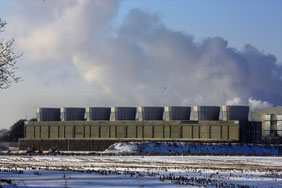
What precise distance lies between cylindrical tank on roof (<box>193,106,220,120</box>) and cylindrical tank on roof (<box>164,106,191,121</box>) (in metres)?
3.05

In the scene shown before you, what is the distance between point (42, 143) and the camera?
146750 mm

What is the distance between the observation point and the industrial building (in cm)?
12962

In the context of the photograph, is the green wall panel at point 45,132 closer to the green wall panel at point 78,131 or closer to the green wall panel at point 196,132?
the green wall panel at point 78,131

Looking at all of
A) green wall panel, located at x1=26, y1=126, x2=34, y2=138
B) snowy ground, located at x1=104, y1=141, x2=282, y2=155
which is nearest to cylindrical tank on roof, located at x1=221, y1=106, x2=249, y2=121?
snowy ground, located at x1=104, y1=141, x2=282, y2=155

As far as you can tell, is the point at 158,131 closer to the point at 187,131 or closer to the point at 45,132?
the point at 187,131

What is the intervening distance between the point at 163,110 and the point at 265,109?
106 ft

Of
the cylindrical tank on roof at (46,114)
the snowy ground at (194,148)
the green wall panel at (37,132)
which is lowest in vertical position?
the snowy ground at (194,148)

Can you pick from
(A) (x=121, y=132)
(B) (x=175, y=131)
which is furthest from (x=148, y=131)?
(B) (x=175, y=131)

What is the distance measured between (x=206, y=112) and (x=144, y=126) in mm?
15452

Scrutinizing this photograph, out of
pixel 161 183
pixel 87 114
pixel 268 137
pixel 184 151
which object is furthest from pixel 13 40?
pixel 268 137

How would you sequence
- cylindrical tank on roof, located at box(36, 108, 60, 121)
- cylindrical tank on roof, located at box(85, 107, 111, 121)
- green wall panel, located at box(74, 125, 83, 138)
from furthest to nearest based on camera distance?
1. cylindrical tank on roof, located at box(36, 108, 60, 121)
2. cylindrical tank on roof, located at box(85, 107, 111, 121)
3. green wall panel, located at box(74, 125, 83, 138)

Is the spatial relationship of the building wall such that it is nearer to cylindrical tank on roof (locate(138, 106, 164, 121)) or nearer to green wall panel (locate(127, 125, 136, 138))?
green wall panel (locate(127, 125, 136, 138))

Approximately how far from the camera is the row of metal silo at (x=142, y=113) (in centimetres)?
13300

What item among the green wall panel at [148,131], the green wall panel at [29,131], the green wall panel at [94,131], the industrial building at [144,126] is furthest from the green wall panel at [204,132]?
the green wall panel at [29,131]
